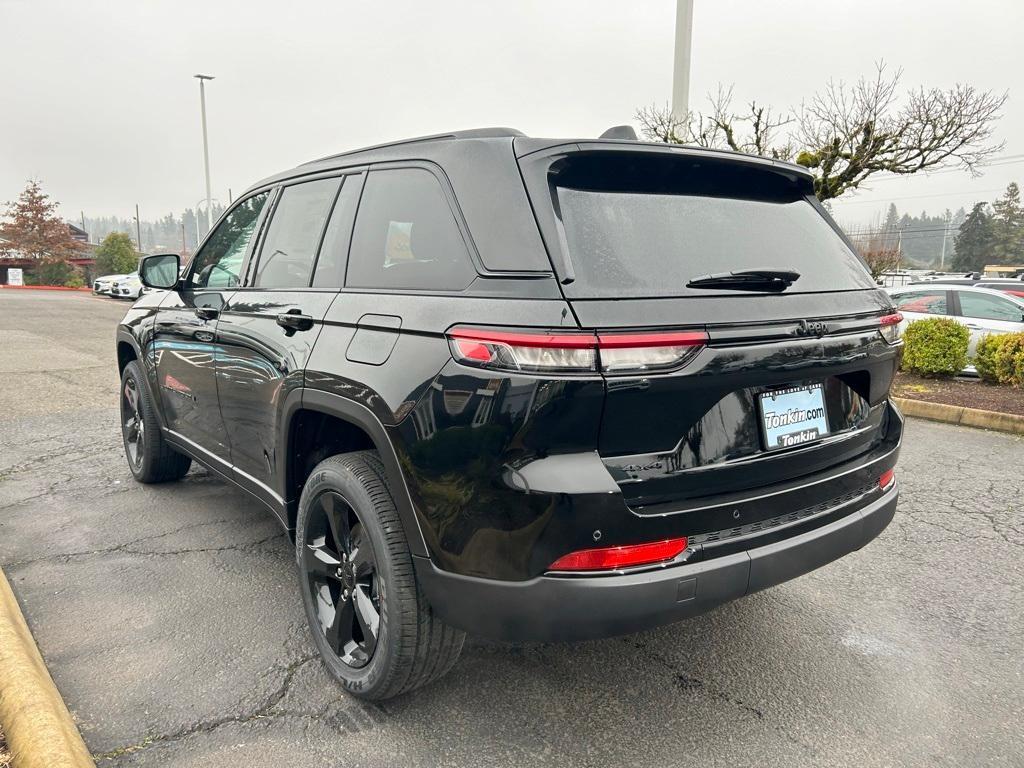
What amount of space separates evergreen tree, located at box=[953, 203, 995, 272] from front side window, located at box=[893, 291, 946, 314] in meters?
64.0

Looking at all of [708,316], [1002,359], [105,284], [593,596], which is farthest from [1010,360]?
[105,284]

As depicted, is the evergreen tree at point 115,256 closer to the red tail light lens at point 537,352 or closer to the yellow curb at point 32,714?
the yellow curb at point 32,714

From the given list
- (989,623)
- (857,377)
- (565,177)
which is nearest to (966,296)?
(989,623)

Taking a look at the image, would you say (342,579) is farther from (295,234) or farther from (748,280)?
(748,280)

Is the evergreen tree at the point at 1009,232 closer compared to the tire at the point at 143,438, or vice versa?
the tire at the point at 143,438

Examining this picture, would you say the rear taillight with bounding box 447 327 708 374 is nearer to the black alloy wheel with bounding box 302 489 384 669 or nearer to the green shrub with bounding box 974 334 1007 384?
the black alloy wheel with bounding box 302 489 384 669

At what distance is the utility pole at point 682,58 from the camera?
8.37m

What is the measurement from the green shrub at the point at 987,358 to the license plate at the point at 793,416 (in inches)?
291

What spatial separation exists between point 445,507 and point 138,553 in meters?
2.45

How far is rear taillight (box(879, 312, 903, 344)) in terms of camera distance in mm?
2467

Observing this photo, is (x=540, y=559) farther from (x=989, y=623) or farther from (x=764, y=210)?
(x=989, y=623)

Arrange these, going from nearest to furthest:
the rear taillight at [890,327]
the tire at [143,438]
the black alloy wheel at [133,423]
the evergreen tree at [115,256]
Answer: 1. the rear taillight at [890,327]
2. the tire at [143,438]
3. the black alloy wheel at [133,423]
4. the evergreen tree at [115,256]

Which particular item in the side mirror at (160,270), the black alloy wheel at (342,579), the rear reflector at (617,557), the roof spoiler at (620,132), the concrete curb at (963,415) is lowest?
the concrete curb at (963,415)

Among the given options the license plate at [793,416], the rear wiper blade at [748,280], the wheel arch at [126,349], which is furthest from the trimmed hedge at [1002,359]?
the wheel arch at [126,349]
